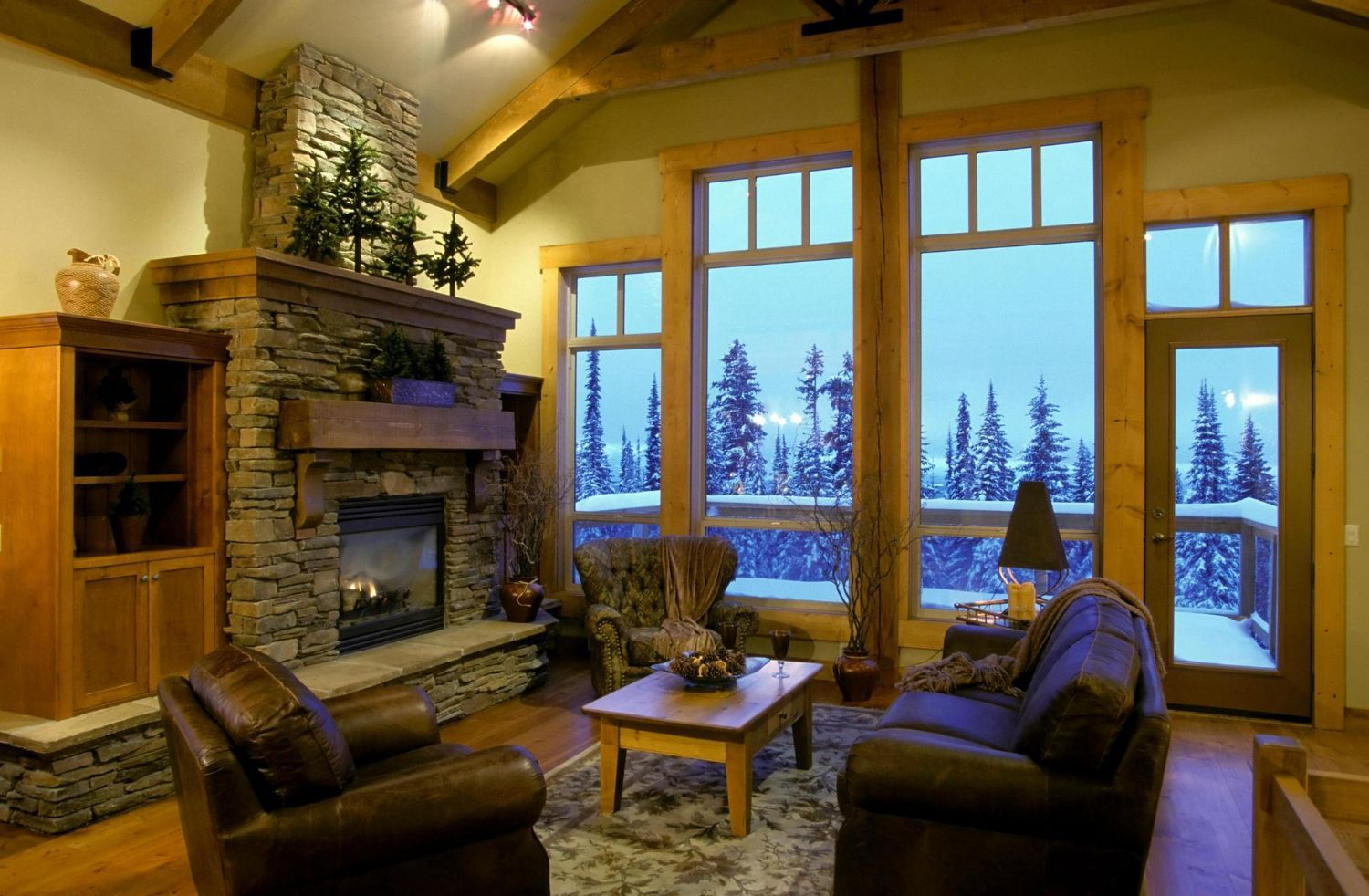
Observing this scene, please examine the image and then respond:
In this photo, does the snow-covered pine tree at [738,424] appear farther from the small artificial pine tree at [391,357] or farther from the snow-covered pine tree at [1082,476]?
the small artificial pine tree at [391,357]

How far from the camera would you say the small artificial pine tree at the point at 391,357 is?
4.96 metres

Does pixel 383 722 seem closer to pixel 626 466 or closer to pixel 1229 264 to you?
pixel 626 466

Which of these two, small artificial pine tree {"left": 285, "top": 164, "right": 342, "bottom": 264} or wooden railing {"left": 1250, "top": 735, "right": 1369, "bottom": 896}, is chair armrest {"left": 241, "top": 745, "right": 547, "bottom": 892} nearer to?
wooden railing {"left": 1250, "top": 735, "right": 1369, "bottom": 896}

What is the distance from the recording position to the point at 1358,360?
4.90 meters

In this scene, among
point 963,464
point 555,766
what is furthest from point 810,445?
point 555,766

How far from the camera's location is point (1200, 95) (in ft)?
17.1

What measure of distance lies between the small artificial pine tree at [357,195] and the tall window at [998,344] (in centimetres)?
329

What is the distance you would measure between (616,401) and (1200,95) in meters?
4.13

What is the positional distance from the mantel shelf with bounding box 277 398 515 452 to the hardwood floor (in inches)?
61.0

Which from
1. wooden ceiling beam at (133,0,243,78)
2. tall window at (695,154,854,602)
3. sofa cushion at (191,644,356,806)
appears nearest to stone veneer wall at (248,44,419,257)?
wooden ceiling beam at (133,0,243,78)

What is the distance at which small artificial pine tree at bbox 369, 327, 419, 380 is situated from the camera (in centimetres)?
496

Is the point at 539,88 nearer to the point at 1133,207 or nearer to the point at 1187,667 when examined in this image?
the point at 1133,207

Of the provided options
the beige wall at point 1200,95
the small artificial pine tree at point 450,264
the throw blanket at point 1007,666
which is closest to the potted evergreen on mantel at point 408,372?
the small artificial pine tree at point 450,264

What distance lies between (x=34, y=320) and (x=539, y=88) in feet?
11.9
